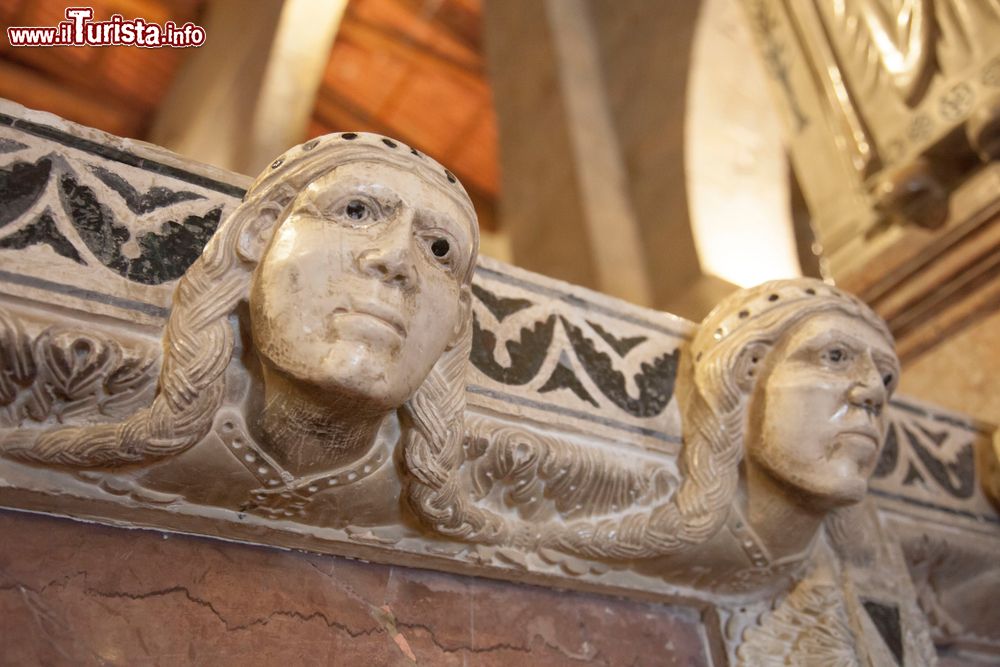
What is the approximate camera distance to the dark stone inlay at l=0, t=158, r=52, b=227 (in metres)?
1.06

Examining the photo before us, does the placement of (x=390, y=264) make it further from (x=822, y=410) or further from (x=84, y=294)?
(x=822, y=410)

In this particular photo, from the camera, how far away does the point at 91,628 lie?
3.36 feet

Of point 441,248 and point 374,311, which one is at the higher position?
point 441,248

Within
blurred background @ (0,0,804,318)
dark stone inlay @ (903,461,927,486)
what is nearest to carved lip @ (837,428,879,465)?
dark stone inlay @ (903,461,927,486)

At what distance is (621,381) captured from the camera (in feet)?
4.85

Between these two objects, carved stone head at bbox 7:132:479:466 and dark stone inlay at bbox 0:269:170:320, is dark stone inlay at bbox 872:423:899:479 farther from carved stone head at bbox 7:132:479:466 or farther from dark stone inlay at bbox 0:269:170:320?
dark stone inlay at bbox 0:269:170:320

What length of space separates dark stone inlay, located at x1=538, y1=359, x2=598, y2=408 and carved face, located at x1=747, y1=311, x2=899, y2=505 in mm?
281

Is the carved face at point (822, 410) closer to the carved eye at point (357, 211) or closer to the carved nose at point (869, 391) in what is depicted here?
the carved nose at point (869, 391)

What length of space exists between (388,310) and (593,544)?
550 millimetres

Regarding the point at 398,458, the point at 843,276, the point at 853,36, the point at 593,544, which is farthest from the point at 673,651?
the point at 853,36

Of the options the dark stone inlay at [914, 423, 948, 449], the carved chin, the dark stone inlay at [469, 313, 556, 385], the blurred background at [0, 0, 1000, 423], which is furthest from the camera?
the blurred background at [0, 0, 1000, 423]

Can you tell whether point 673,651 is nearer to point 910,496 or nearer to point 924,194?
point 910,496

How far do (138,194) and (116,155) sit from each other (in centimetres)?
6

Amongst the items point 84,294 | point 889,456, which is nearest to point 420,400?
point 84,294
